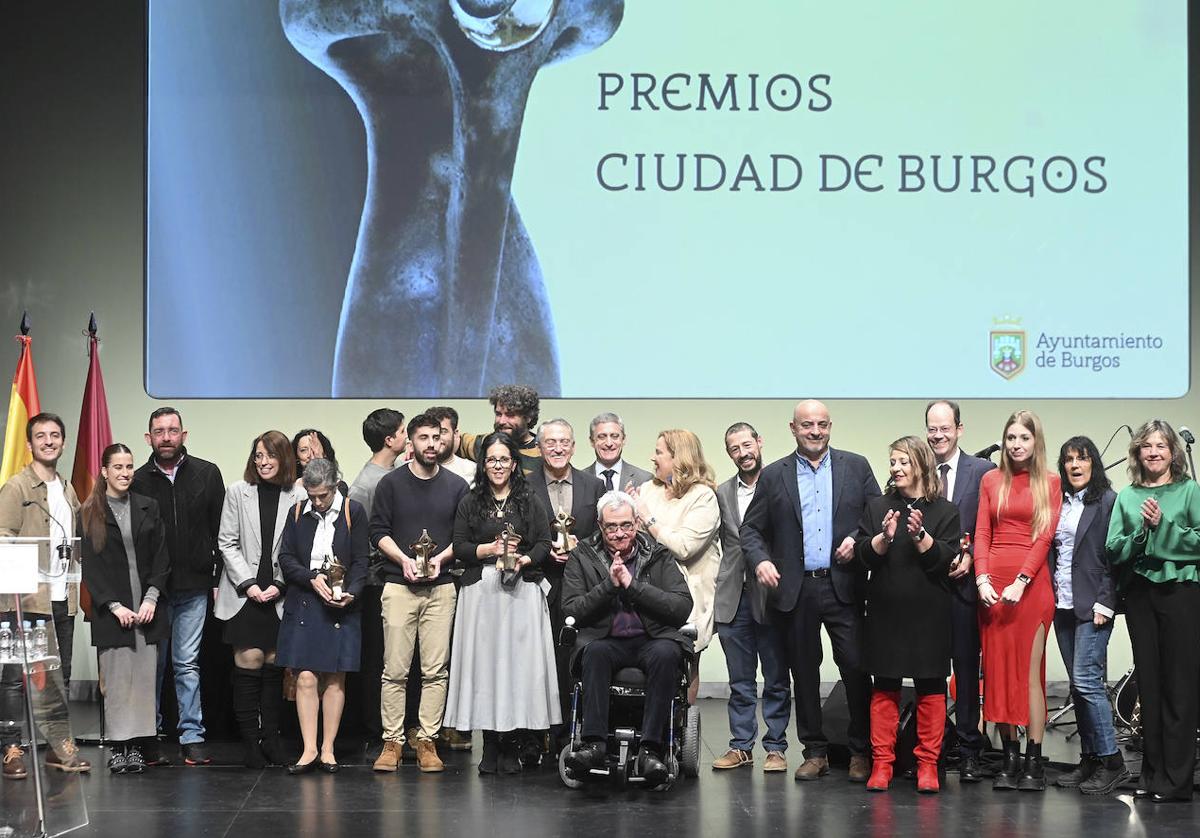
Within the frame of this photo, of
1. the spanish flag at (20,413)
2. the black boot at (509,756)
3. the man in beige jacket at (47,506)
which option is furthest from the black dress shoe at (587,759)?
the spanish flag at (20,413)

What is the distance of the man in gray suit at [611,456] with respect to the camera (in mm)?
5727

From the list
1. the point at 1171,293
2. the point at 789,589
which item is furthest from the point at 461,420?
the point at 1171,293

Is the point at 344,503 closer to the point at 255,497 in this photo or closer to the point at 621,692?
the point at 255,497

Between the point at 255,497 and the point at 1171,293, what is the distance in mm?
4493

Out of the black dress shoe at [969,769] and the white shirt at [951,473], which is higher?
the white shirt at [951,473]

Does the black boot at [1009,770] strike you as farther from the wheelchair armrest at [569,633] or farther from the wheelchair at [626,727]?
the wheelchair armrest at [569,633]

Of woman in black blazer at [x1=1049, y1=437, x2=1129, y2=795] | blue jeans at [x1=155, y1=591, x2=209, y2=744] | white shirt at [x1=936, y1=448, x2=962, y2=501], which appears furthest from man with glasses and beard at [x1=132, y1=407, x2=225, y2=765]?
woman in black blazer at [x1=1049, y1=437, x2=1129, y2=795]

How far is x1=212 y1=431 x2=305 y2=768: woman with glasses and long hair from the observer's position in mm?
5621

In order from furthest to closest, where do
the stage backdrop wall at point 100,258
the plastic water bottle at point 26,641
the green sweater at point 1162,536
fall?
the stage backdrop wall at point 100,258 → the green sweater at point 1162,536 → the plastic water bottle at point 26,641

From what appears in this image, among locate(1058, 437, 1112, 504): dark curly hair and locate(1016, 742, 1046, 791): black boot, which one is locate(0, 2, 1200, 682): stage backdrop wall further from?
locate(1016, 742, 1046, 791): black boot

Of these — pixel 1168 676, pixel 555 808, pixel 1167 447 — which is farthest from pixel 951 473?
pixel 555 808

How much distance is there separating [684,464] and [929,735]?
1350mm

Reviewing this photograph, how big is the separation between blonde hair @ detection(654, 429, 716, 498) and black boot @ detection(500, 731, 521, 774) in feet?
3.70

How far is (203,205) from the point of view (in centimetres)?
705
